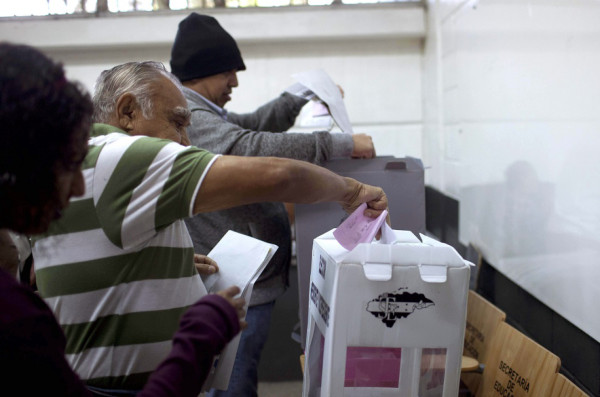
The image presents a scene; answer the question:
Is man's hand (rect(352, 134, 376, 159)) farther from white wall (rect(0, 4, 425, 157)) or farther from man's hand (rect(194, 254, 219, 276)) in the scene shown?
white wall (rect(0, 4, 425, 157))

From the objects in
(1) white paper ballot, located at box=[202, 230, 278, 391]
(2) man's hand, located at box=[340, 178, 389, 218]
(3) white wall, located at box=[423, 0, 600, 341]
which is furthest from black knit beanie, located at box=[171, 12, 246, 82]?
(3) white wall, located at box=[423, 0, 600, 341]

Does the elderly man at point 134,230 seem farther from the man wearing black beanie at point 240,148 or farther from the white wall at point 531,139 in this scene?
the white wall at point 531,139

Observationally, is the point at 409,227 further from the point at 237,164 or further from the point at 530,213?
the point at 237,164

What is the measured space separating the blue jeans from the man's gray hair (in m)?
0.81

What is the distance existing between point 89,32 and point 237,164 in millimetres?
3118

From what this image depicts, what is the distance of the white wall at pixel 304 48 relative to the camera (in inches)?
139

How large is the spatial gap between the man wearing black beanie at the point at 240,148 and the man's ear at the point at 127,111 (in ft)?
1.89

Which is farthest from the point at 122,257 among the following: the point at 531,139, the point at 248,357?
the point at 531,139

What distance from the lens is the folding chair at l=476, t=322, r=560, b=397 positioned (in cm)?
152

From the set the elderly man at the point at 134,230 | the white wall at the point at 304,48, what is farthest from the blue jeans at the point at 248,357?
the white wall at the point at 304,48

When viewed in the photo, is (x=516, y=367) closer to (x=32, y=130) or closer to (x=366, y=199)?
(x=366, y=199)

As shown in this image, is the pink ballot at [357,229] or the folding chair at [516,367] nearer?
the pink ballot at [357,229]

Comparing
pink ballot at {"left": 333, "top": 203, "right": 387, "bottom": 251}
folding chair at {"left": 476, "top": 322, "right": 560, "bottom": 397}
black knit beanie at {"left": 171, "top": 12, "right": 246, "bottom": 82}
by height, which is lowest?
folding chair at {"left": 476, "top": 322, "right": 560, "bottom": 397}

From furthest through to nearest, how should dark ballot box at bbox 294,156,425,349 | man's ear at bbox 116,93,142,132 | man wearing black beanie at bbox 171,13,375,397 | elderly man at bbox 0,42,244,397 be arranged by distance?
dark ballot box at bbox 294,156,425,349 < man wearing black beanie at bbox 171,13,375,397 < man's ear at bbox 116,93,142,132 < elderly man at bbox 0,42,244,397
